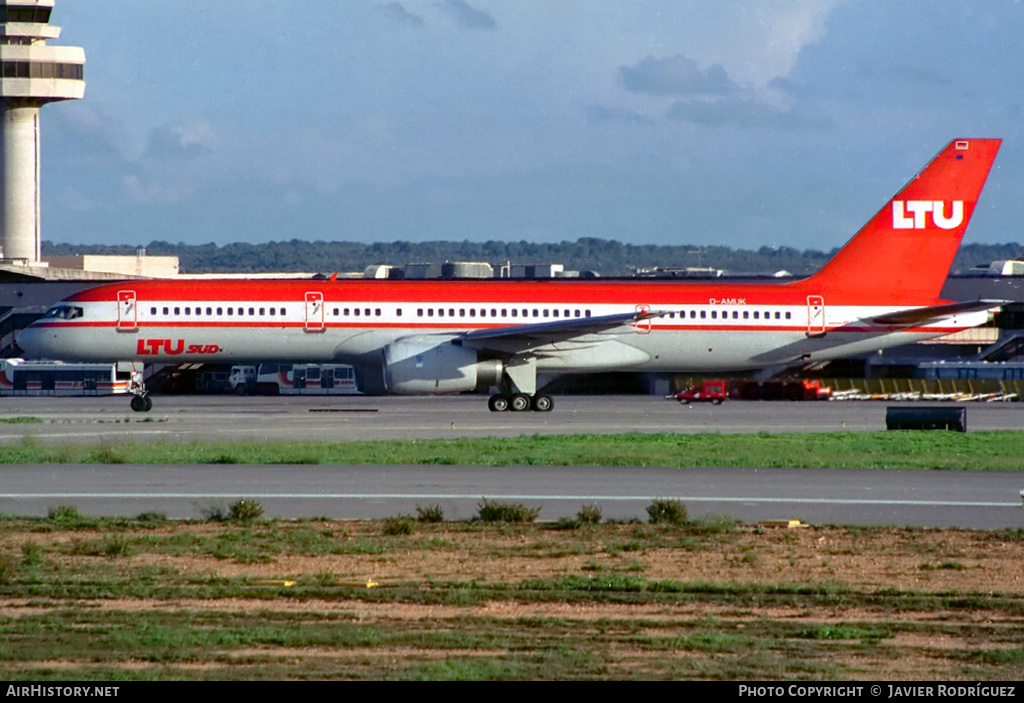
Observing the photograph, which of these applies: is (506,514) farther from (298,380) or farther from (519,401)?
(298,380)

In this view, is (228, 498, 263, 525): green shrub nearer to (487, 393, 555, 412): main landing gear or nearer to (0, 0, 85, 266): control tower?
(487, 393, 555, 412): main landing gear

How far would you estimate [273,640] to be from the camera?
9.98 m

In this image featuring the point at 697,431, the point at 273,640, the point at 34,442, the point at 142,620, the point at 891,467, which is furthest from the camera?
the point at 697,431

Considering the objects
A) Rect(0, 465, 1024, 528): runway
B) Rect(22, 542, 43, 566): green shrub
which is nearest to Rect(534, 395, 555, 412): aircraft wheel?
Rect(0, 465, 1024, 528): runway

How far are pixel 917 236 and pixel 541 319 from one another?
1370 cm

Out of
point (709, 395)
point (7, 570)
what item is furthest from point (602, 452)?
point (709, 395)

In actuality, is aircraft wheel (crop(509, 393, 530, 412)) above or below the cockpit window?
below

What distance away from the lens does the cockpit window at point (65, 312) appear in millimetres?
40459

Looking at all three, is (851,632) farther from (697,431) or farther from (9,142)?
(9,142)

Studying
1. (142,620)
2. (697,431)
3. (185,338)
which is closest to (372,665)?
(142,620)

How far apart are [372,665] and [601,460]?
14.9 meters
